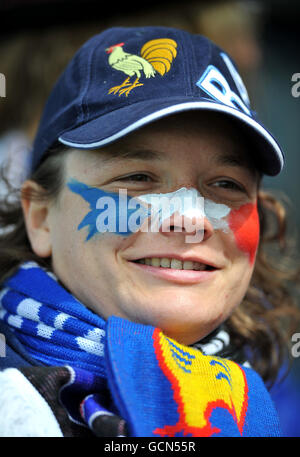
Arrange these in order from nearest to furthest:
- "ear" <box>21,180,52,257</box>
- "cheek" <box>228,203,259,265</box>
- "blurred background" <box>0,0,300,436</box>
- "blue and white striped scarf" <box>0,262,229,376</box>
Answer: "blue and white striped scarf" <box>0,262,229,376</box>
"cheek" <box>228,203,259,265</box>
"ear" <box>21,180,52,257</box>
"blurred background" <box>0,0,300,436</box>

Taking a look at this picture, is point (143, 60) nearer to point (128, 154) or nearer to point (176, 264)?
point (128, 154)

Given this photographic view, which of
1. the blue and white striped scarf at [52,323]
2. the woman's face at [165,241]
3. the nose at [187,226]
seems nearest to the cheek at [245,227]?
the woman's face at [165,241]

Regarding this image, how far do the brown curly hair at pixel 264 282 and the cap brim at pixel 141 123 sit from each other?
0.32 meters

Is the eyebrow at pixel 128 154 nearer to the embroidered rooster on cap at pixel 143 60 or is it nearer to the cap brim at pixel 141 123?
the cap brim at pixel 141 123

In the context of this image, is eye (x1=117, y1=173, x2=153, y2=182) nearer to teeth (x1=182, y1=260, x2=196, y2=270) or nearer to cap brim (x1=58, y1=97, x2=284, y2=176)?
cap brim (x1=58, y1=97, x2=284, y2=176)

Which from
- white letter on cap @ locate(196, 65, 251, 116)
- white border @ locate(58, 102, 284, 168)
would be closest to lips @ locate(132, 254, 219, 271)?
white border @ locate(58, 102, 284, 168)

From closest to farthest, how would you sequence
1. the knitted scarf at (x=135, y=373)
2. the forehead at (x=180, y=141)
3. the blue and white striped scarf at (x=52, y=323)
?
the knitted scarf at (x=135, y=373), the blue and white striped scarf at (x=52, y=323), the forehead at (x=180, y=141)

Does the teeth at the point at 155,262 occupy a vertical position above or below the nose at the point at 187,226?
below

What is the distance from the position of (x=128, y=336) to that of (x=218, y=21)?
248 cm

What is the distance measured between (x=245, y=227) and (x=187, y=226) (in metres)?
0.28

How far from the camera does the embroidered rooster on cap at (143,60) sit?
1809 millimetres

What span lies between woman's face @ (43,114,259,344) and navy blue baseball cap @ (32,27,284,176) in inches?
3.2

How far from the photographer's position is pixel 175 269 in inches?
68.0

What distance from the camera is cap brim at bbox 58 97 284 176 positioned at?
1649 millimetres
